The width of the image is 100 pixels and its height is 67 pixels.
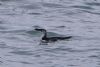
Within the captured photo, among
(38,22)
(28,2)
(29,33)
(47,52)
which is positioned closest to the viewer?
(47,52)

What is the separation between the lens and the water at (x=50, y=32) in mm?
14203

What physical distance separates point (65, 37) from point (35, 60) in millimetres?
2383

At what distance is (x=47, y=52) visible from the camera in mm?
14961

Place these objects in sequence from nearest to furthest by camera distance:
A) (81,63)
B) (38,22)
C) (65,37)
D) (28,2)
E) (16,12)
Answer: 1. (81,63)
2. (65,37)
3. (38,22)
4. (16,12)
5. (28,2)

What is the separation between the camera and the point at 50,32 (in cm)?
1744

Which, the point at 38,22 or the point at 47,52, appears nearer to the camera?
the point at 47,52

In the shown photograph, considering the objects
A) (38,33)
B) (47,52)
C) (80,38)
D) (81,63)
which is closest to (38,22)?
(38,33)

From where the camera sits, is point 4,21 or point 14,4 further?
point 14,4

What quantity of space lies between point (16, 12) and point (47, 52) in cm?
529

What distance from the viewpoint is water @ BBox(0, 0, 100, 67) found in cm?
1420

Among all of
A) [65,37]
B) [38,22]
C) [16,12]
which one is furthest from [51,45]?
[16,12]

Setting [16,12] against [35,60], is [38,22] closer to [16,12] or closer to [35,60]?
[16,12]

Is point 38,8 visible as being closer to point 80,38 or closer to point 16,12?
point 16,12

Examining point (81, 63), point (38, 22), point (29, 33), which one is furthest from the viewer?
point (38, 22)
